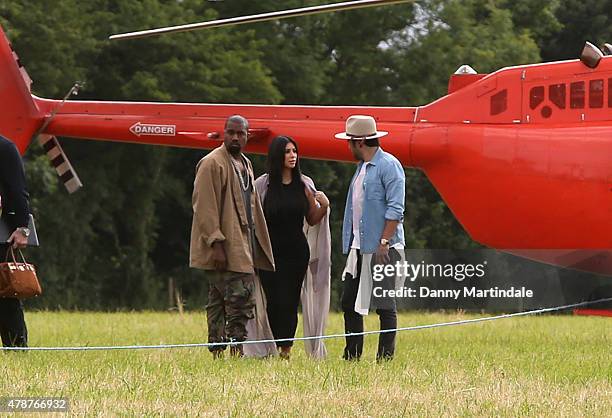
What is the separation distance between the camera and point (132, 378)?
884 centimetres

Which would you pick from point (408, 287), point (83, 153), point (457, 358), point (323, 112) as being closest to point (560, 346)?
point (457, 358)

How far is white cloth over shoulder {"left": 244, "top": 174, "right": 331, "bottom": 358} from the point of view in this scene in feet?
36.5

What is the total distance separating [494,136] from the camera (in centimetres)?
1441

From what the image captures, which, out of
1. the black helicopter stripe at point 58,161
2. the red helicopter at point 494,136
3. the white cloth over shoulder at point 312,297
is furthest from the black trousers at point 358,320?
the black helicopter stripe at point 58,161

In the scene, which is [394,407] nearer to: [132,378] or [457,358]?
[132,378]

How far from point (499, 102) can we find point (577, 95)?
84cm

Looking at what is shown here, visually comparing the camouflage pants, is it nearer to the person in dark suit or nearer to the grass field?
the grass field

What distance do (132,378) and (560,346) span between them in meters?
5.29

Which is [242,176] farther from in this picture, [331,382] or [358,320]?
[331,382]

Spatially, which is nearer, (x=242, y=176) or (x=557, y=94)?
(x=242, y=176)

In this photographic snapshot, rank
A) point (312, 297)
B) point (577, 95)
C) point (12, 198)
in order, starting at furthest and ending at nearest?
point (577, 95) < point (312, 297) < point (12, 198)

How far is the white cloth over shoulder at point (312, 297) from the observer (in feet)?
36.5

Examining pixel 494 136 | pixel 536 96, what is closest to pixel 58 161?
pixel 494 136

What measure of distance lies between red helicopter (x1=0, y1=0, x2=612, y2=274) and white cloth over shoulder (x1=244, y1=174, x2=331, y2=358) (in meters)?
2.77
